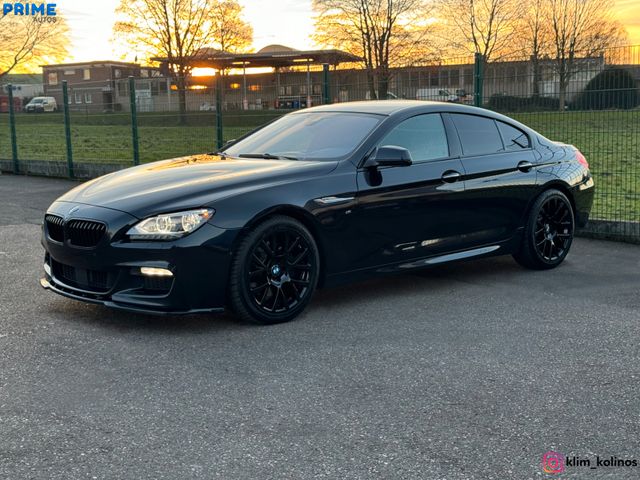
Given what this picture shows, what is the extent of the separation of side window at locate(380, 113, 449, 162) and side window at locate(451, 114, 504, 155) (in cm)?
21

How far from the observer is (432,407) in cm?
391

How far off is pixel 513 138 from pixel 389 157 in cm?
184

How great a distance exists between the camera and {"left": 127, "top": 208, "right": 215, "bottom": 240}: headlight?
5.05 meters

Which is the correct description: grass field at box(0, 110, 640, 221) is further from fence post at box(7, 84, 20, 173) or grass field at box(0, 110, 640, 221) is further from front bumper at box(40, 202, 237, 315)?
front bumper at box(40, 202, 237, 315)

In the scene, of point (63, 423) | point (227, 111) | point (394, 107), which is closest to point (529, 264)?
point (394, 107)

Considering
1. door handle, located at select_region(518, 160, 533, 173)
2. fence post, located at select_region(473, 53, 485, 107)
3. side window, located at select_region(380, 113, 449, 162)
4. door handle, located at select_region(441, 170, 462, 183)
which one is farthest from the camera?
fence post, located at select_region(473, 53, 485, 107)

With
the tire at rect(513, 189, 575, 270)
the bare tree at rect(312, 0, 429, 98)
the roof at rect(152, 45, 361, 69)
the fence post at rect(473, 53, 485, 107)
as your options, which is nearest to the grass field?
the fence post at rect(473, 53, 485, 107)

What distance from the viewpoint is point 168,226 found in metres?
5.07

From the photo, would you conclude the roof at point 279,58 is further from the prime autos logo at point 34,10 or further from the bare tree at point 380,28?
the prime autos logo at point 34,10

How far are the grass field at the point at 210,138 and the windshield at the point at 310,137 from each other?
317cm

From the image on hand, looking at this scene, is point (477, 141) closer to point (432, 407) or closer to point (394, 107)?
point (394, 107)

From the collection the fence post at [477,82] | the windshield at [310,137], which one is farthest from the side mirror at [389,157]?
the fence post at [477,82]

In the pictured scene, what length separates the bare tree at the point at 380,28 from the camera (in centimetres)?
4625

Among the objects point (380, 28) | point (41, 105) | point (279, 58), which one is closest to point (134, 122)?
point (41, 105)
